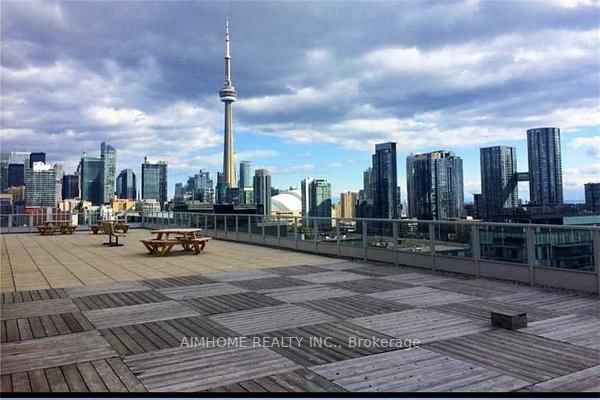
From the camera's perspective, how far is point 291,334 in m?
4.51

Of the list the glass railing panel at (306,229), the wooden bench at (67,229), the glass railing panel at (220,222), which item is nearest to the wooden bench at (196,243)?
the glass railing panel at (306,229)

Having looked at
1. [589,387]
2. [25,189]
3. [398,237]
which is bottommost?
[589,387]

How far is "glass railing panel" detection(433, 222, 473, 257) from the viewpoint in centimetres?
812

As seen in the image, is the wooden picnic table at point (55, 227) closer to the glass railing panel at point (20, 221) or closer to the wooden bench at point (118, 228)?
the glass railing panel at point (20, 221)

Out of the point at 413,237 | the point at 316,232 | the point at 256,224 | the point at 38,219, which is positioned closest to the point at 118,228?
the point at 38,219

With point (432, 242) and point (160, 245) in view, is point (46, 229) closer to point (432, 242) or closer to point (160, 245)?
point (160, 245)

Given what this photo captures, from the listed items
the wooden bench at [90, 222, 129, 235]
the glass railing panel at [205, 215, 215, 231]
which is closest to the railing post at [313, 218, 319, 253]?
the glass railing panel at [205, 215, 215, 231]

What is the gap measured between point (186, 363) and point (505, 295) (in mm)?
4680

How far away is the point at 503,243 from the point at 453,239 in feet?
3.38

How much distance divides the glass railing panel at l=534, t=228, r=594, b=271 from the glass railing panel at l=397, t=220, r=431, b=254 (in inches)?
88.1

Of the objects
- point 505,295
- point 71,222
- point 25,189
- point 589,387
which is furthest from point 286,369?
point 25,189

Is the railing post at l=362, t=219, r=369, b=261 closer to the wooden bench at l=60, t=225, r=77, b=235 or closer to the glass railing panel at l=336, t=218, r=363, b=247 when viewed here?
the glass railing panel at l=336, t=218, r=363, b=247

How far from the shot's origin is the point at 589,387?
309 centimetres

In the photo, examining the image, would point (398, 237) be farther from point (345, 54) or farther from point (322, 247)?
point (345, 54)
